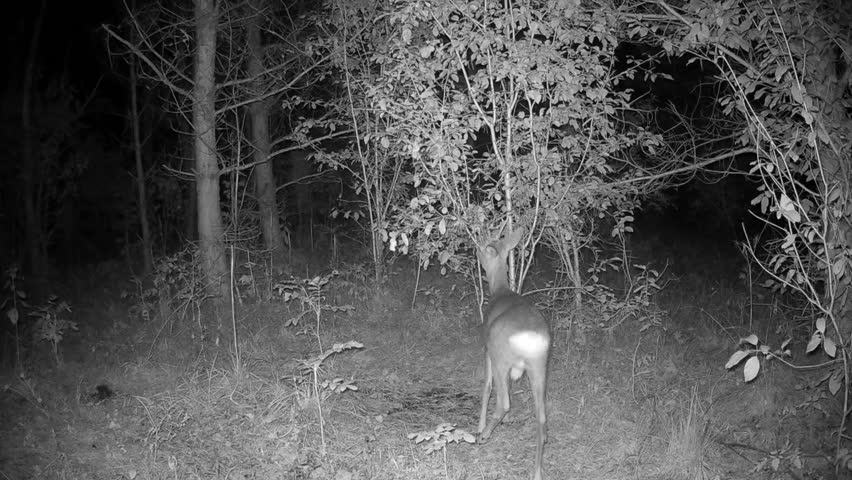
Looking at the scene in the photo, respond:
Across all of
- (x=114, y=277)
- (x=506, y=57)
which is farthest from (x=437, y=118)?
(x=114, y=277)

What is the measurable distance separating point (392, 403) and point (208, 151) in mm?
4457

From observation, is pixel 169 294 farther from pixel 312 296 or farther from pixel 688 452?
pixel 688 452

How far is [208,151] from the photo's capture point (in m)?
8.30

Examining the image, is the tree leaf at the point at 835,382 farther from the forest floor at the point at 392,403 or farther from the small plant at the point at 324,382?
the small plant at the point at 324,382

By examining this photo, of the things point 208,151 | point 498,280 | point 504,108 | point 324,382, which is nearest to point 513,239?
point 498,280

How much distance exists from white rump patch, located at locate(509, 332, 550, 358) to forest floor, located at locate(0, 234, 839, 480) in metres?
0.86

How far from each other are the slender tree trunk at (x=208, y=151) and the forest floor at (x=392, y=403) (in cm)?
75

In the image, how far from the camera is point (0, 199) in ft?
63.5

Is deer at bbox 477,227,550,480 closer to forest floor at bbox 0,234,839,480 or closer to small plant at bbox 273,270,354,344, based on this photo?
forest floor at bbox 0,234,839,480

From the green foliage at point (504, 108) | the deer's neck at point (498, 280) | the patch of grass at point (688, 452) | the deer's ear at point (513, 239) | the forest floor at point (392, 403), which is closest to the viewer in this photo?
the patch of grass at point (688, 452)

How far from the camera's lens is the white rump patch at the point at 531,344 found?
4.74 metres

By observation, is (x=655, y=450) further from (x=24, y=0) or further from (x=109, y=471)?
(x=24, y=0)

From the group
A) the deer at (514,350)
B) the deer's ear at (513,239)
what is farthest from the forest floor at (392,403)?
the deer's ear at (513,239)

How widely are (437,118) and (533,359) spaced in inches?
92.8
